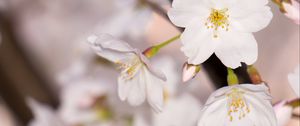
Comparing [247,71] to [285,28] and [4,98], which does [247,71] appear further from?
[285,28]

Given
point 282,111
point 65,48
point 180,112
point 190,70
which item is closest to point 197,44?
point 190,70

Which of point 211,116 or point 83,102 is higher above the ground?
point 83,102

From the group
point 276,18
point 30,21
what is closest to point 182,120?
point 276,18

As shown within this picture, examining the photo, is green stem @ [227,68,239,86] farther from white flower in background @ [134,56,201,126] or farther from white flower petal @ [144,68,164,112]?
white flower in background @ [134,56,201,126]

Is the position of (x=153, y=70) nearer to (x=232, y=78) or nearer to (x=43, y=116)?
(x=232, y=78)

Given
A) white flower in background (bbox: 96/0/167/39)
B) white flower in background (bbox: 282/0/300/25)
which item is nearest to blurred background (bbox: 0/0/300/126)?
white flower in background (bbox: 96/0/167/39)
